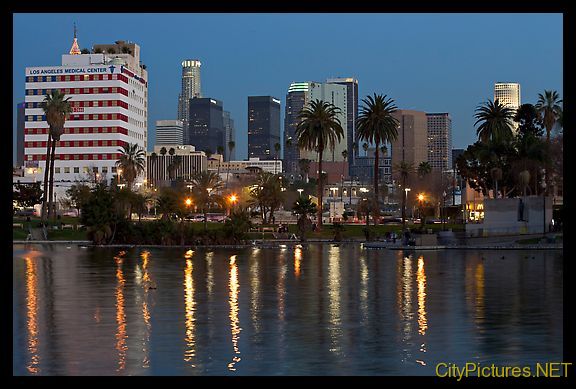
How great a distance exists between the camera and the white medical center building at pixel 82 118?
179375 millimetres

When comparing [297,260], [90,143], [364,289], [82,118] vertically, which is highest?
[82,118]

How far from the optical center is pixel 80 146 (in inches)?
7160

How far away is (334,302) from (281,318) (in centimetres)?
450

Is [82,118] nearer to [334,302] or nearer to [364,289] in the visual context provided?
[364,289]

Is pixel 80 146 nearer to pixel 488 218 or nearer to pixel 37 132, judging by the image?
pixel 37 132

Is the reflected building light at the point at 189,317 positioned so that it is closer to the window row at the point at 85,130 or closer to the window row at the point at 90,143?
the window row at the point at 85,130

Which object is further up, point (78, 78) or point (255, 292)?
point (78, 78)

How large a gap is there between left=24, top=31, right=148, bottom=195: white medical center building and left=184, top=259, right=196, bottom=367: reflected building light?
469 ft

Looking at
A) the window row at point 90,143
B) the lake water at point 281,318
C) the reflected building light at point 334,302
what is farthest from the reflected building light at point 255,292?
the window row at point 90,143

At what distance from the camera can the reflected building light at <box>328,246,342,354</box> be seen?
20691mm

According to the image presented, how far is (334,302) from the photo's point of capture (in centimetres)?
2905

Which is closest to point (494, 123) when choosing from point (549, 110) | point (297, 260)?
point (549, 110)

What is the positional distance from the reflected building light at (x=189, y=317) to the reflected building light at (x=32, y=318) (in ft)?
10.2
